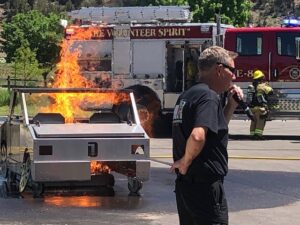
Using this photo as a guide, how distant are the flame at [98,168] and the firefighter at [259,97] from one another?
8.93 meters

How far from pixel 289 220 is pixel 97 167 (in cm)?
262

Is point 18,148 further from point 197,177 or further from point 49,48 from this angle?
point 49,48

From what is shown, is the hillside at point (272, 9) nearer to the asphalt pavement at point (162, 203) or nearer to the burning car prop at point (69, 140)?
the asphalt pavement at point (162, 203)

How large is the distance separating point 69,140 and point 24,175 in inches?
39.4

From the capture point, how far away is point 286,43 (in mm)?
18531

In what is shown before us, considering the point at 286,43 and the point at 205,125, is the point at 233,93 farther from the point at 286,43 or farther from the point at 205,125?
the point at 286,43

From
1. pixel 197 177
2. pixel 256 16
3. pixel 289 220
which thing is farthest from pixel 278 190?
pixel 256 16

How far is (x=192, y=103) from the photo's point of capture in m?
4.45

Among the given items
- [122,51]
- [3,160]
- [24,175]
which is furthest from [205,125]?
[122,51]

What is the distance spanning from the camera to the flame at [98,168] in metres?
9.12

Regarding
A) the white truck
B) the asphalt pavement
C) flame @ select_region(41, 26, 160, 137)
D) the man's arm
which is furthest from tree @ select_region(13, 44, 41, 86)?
the man's arm

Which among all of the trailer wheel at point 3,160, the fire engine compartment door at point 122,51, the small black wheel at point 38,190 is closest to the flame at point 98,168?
the small black wheel at point 38,190

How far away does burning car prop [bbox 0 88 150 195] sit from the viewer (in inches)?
345

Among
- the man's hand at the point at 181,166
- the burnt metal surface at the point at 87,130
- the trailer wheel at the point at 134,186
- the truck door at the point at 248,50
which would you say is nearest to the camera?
the man's hand at the point at 181,166
